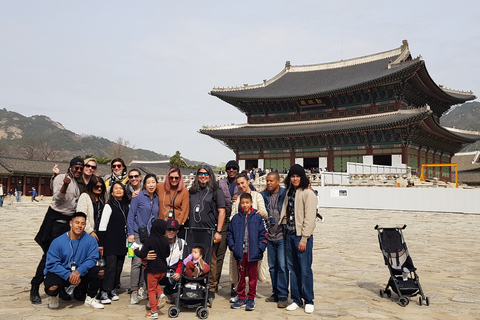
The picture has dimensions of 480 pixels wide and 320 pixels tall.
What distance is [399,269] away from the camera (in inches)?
235

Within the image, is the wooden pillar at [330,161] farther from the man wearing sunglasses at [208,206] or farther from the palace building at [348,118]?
Result: the man wearing sunglasses at [208,206]

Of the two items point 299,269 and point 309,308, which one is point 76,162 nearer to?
point 299,269

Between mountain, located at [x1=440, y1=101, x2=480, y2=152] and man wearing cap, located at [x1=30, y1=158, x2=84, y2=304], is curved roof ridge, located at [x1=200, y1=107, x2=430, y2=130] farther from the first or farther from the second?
mountain, located at [x1=440, y1=101, x2=480, y2=152]

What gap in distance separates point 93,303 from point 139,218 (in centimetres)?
124

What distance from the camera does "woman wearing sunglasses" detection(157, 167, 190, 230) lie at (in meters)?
5.87

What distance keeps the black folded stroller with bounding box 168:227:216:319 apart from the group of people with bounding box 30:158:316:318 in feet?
0.31

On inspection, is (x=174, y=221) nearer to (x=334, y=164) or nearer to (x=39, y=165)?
(x=334, y=164)

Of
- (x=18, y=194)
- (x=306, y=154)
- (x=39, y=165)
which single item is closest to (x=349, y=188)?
(x=306, y=154)

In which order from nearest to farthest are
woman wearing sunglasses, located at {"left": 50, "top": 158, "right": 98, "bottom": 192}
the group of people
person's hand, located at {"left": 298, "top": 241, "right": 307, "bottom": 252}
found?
1. the group of people
2. person's hand, located at {"left": 298, "top": 241, "right": 307, "bottom": 252}
3. woman wearing sunglasses, located at {"left": 50, "top": 158, "right": 98, "bottom": 192}

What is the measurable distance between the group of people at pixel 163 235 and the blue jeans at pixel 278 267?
14 mm

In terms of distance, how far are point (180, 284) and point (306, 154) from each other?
103 ft

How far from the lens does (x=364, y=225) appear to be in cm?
1678

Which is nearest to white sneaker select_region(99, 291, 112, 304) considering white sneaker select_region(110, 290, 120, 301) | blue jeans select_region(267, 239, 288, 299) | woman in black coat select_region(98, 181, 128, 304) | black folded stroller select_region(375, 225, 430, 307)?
woman in black coat select_region(98, 181, 128, 304)

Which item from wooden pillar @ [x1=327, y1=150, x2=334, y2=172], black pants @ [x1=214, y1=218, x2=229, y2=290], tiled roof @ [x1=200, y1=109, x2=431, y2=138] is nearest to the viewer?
black pants @ [x1=214, y1=218, x2=229, y2=290]
